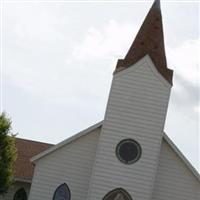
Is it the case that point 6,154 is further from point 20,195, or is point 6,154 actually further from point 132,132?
point 132,132

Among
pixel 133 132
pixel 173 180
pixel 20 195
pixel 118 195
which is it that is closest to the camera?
pixel 118 195

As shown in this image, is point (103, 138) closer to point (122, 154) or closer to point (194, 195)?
point (122, 154)

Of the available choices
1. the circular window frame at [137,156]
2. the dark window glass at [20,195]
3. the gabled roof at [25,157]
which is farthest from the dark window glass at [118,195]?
the dark window glass at [20,195]

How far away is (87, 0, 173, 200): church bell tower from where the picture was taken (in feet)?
106

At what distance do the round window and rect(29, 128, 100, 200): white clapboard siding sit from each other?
196 centimetres

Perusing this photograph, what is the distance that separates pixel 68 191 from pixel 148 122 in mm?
5811

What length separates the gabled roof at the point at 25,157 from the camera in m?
38.3

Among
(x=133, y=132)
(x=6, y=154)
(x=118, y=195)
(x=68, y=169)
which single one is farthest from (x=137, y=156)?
(x=6, y=154)

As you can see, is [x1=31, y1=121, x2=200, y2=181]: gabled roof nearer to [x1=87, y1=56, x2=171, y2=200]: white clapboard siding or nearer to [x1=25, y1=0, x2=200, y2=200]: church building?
[x1=25, y1=0, x2=200, y2=200]: church building

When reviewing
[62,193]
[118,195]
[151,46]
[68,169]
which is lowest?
[62,193]

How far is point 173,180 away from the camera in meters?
33.6

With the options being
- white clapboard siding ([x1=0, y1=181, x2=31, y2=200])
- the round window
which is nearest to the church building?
the round window

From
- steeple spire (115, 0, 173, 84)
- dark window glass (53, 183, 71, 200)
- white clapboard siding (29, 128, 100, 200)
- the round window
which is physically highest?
steeple spire (115, 0, 173, 84)

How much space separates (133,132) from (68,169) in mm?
4305
